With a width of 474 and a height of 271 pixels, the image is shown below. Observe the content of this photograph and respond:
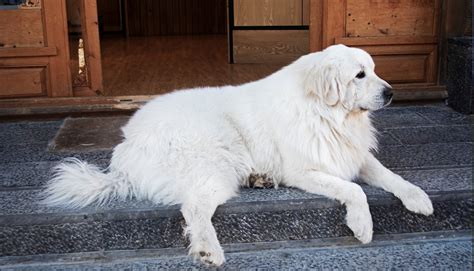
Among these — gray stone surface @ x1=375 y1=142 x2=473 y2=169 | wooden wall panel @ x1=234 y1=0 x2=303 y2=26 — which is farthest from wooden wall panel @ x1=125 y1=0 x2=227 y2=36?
gray stone surface @ x1=375 y1=142 x2=473 y2=169

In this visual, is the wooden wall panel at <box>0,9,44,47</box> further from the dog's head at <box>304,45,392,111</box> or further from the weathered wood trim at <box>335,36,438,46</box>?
the dog's head at <box>304,45,392,111</box>

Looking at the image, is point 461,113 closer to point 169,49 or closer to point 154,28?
point 169,49

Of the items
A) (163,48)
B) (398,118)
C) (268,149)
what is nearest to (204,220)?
(268,149)

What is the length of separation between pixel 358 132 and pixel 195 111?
94 cm

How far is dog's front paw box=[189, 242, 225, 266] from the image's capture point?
284 cm

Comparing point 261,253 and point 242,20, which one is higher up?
point 242,20

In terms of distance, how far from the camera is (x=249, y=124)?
11.5ft

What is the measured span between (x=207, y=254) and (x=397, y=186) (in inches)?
44.6

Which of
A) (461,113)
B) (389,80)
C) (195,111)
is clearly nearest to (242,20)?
(389,80)

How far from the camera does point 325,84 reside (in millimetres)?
3209

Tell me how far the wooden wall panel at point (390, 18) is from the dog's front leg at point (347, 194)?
89.4 inches

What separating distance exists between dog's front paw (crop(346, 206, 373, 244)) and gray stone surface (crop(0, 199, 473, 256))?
0.35 feet

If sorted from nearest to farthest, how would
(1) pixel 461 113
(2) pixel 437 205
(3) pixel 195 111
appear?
(2) pixel 437 205, (3) pixel 195 111, (1) pixel 461 113

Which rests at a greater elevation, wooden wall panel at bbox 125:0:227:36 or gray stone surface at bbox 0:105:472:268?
wooden wall panel at bbox 125:0:227:36
